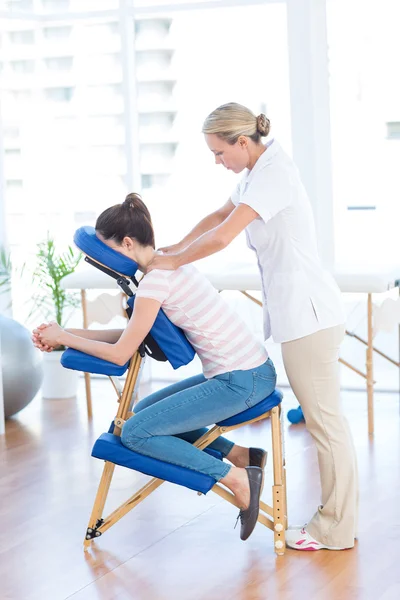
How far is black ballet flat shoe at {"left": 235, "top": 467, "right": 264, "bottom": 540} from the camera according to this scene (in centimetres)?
298

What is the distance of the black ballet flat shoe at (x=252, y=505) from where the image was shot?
298 cm

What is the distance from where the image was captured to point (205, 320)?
9.71ft

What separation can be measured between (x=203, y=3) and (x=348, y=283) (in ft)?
5.75

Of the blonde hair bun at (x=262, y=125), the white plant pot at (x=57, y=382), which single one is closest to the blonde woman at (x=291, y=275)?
the blonde hair bun at (x=262, y=125)

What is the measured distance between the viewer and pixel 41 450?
14.1 ft

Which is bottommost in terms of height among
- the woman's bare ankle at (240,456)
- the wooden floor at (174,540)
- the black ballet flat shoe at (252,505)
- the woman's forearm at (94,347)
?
the wooden floor at (174,540)

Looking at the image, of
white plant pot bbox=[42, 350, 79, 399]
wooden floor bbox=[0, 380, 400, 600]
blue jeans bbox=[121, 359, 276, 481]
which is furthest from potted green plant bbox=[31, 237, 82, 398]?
blue jeans bbox=[121, 359, 276, 481]

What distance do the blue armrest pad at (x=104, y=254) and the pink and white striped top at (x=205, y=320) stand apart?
0.22 ft

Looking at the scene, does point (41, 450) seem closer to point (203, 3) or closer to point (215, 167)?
point (215, 167)

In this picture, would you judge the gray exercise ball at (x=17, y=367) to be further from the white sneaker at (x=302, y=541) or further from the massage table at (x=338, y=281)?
the white sneaker at (x=302, y=541)

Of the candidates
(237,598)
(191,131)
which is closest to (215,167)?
(191,131)

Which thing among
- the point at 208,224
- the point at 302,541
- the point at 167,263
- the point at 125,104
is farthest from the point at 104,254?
the point at 125,104

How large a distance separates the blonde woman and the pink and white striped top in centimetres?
6

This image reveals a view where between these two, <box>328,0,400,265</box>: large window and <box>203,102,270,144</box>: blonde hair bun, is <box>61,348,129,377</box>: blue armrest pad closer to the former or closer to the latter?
<box>203,102,270,144</box>: blonde hair bun
